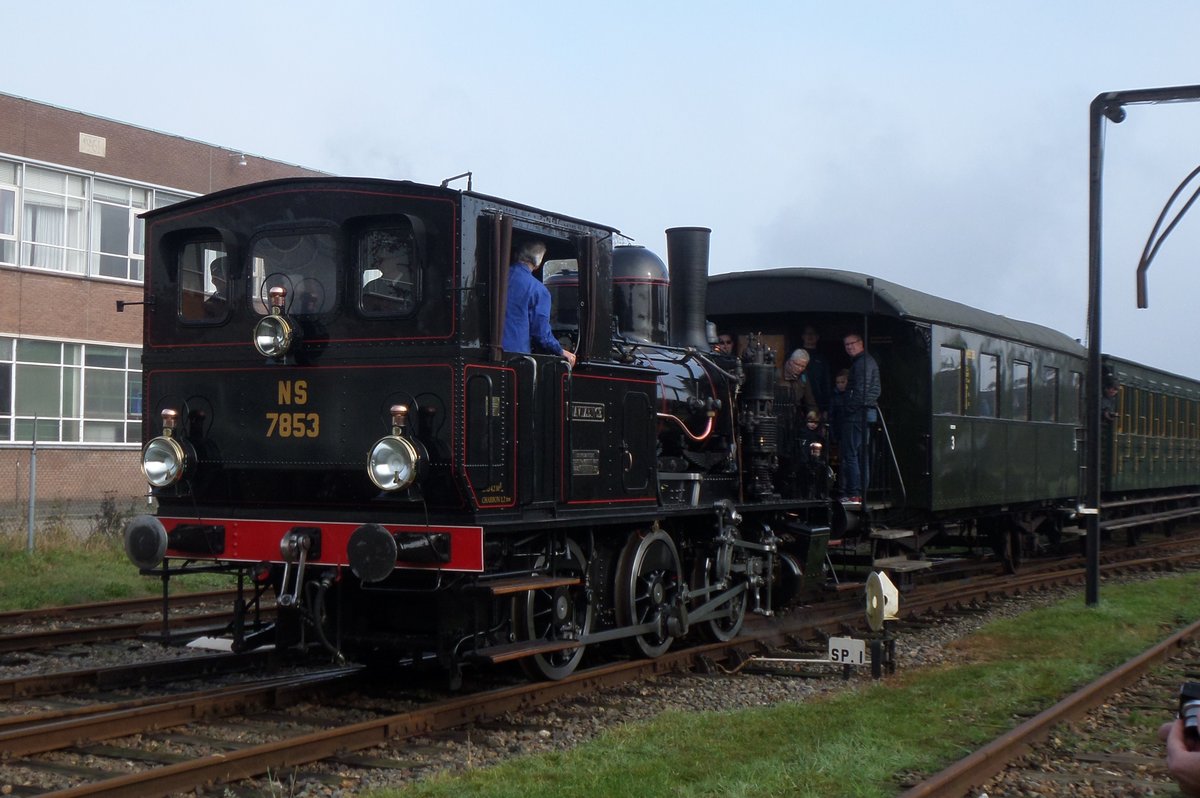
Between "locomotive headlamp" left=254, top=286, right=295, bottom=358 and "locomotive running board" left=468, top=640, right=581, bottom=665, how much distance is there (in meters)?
2.04

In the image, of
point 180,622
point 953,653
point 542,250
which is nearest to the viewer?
point 542,250

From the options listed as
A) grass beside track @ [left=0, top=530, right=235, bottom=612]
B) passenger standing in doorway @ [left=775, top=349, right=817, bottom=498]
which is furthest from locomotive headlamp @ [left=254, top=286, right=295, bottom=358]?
grass beside track @ [left=0, top=530, right=235, bottom=612]

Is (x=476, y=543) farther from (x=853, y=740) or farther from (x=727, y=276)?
(x=727, y=276)

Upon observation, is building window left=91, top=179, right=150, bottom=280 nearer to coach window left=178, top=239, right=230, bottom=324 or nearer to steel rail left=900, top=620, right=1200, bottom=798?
coach window left=178, top=239, right=230, bottom=324

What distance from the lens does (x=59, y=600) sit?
39.5ft

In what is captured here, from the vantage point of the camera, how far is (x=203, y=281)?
7.75 metres

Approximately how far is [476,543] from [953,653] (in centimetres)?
482

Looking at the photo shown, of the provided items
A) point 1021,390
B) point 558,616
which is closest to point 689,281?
point 558,616

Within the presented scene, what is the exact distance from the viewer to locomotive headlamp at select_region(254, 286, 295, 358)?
277 inches

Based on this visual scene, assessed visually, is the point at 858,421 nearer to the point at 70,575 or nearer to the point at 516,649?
the point at 516,649

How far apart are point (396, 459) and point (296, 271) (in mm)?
1435

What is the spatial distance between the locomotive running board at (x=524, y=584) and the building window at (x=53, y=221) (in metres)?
23.1

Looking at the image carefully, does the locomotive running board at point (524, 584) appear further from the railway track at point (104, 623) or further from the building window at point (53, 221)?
the building window at point (53, 221)

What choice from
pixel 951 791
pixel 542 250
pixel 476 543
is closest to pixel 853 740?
pixel 951 791
